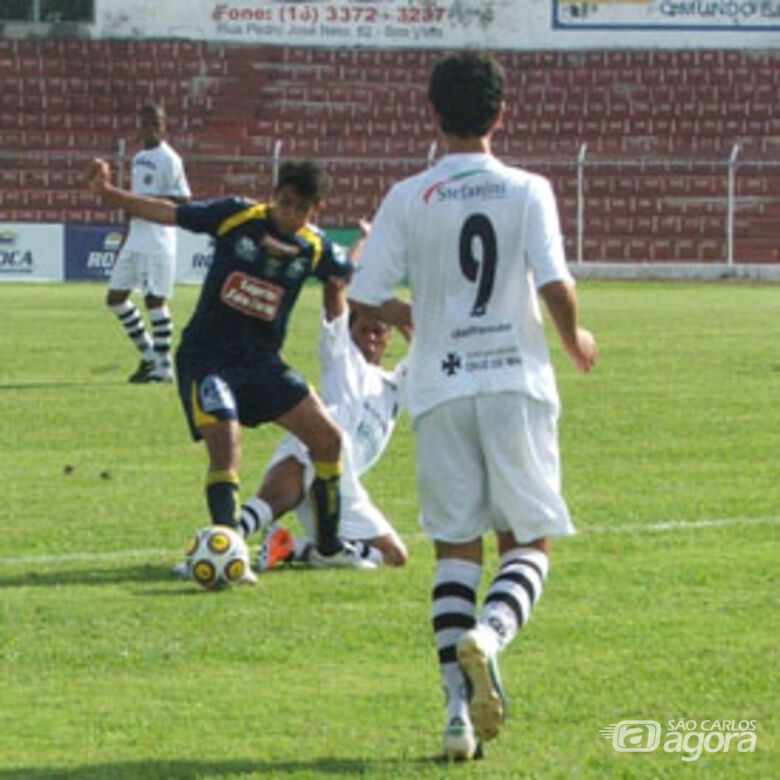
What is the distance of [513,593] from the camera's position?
6.96 m

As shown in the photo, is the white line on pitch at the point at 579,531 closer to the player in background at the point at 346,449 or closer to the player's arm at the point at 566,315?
the player in background at the point at 346,449

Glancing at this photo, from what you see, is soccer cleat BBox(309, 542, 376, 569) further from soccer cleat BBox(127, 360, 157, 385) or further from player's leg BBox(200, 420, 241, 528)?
A: soccer cleat BBox(127, 360, 157, 385)

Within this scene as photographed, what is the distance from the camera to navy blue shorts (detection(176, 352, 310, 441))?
1067 centimetres

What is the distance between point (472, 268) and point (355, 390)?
175 inches

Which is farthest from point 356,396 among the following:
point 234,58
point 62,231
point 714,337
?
point 234,58

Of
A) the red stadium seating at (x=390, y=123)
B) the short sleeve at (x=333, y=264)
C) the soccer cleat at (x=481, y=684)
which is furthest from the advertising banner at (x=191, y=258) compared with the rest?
the soccer cleat at (x=481, y=684)

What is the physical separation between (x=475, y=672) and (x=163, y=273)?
1584 cm

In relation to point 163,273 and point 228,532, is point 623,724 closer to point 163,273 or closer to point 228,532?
point 228,532

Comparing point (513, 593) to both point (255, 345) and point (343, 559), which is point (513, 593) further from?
point (255, 345)

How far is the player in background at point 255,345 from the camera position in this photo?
34.8ft

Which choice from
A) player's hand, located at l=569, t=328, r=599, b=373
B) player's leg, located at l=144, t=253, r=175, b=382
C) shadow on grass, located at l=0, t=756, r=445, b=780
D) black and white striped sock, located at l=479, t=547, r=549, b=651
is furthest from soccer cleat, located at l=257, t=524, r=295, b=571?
player's leg, located at l=144, t=253, r=175, b=382

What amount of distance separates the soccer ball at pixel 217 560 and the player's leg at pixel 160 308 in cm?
1124

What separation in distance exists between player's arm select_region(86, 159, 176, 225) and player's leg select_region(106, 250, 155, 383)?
35.6 feet

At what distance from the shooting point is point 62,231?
41375mm
